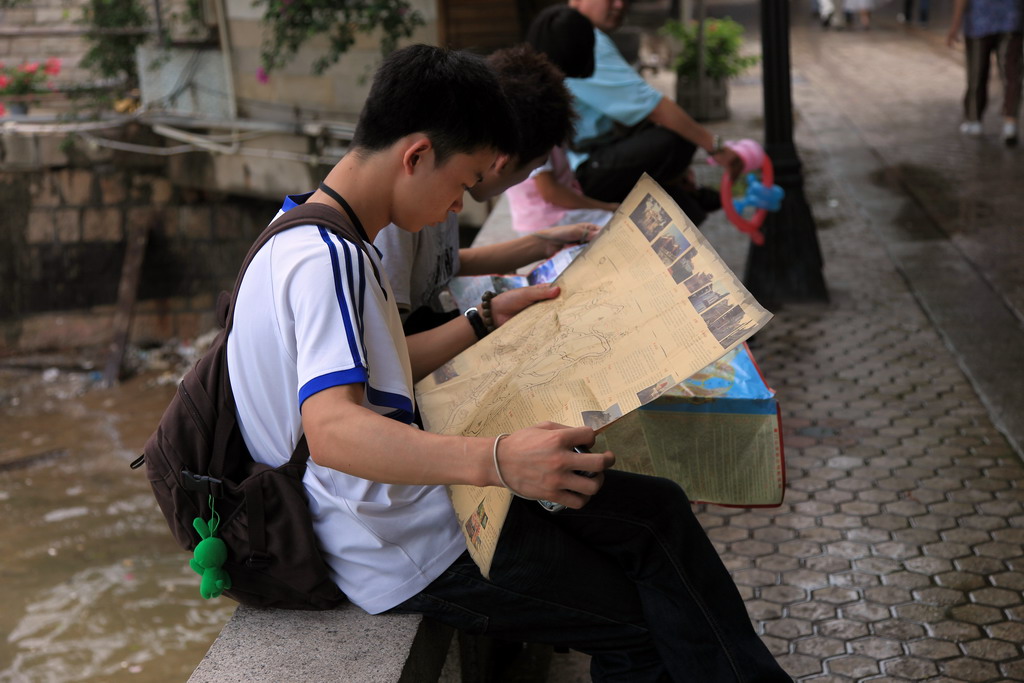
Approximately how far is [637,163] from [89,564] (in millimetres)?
3793

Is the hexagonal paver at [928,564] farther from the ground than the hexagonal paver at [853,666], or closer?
closer

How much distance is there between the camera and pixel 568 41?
3.79m

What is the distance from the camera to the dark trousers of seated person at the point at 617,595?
71.0 inches

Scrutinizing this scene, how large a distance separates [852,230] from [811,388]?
272cm

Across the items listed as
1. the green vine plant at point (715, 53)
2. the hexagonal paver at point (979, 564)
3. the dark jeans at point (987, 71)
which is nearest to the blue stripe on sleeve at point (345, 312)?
the hexagonal paver at point (979, 564)

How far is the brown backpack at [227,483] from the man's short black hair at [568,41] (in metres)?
2.30

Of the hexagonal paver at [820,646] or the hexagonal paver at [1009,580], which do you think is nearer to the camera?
the hexagonal paver at [820,646]

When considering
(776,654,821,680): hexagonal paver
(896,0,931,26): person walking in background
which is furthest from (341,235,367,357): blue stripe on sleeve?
(896,0,931,26): person walking in background

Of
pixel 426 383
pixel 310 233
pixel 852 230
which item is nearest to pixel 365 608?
pixel 426 383

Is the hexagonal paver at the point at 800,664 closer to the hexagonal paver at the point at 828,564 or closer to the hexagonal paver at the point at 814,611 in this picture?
the hexagonal paver at the point at 814,611

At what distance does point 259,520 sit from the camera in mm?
1780

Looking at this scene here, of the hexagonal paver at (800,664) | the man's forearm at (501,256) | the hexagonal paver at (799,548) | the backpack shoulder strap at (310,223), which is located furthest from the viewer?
the hexagonal paver at (799,548)

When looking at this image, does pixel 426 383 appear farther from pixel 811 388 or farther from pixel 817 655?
pixel 811 388

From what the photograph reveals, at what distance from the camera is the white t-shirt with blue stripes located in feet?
4.92
